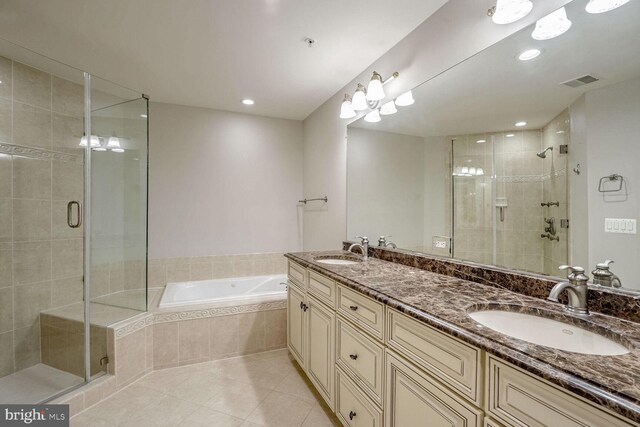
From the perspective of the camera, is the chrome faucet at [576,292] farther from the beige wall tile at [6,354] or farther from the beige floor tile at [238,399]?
the beige wall tile at [6,354]

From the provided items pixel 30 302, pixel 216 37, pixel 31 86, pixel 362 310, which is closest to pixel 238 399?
pixel 362 310

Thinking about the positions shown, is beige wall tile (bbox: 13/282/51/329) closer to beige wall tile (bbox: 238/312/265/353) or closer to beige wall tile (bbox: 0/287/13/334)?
beige wall tile (bbox: 0/287/13/334)

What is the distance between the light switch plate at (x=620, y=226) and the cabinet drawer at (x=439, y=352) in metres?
0.67

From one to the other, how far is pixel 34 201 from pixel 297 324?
88.0 inches

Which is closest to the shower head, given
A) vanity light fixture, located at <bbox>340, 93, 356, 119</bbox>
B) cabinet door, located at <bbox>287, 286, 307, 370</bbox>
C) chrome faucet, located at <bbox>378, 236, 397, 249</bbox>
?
chrome faucet, located at <bbox>378, 236, 397, 249</bbox>

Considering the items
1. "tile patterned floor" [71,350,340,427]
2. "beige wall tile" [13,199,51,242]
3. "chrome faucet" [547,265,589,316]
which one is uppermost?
"beige wall tile" [13,199,51,242]

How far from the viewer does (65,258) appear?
2287 millimetres

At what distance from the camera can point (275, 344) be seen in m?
2.54

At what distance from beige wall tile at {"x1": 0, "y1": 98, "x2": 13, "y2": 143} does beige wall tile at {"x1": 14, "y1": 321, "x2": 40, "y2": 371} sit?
55.3 inches

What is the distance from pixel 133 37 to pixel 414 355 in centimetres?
241

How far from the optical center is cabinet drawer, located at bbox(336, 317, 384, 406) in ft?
3.88

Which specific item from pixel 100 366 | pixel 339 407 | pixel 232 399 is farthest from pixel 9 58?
pixel 339 407

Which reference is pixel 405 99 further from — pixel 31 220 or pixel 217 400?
pixel 31 220

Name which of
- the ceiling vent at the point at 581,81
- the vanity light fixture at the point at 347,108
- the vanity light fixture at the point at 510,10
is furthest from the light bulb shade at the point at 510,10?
the vanity light fixture at the point at 347,108
